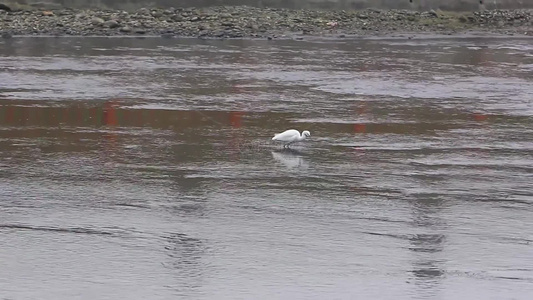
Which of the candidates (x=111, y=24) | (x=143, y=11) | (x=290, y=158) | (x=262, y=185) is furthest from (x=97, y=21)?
(x=262, y=185)

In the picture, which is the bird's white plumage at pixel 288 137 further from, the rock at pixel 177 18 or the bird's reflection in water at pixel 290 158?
the rock at pixel 177 18

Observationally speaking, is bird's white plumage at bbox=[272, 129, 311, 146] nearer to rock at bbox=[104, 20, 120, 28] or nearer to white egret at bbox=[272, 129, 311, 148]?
white egret at bbox=[272, 129, 311, 148]

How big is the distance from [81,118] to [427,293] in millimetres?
9519

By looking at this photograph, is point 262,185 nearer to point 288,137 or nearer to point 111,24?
point 288,137

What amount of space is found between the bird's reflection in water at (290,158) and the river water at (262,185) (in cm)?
3

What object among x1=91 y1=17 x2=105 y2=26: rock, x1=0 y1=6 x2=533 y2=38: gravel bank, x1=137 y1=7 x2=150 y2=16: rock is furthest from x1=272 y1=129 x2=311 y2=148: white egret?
x1=137 y1=7 x2=150 y2=16: rock

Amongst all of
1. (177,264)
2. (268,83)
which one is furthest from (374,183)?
(268,83)

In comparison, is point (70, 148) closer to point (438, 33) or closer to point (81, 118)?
point (81, 118)

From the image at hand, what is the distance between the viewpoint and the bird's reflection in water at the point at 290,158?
14391 mm

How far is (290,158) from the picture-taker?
48.6 ft

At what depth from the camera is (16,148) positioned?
1509cm

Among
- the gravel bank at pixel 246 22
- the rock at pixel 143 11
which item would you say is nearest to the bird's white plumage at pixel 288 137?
the gravel bank at pixel 246 22

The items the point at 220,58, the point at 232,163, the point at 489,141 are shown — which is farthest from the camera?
the point at 220,58

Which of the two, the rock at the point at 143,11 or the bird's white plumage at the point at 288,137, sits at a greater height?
the bird's white plumage at the point at 288,137
